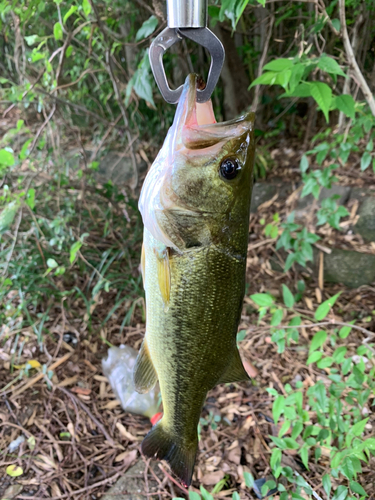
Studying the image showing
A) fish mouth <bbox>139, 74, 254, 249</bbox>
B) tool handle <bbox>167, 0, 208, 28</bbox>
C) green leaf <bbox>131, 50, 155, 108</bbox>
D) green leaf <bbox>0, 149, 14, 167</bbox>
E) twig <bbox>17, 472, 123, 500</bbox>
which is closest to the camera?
tool handle <bbox>167, 0, 208, 28</bbox>

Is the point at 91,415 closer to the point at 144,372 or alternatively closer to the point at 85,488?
the point at 85,488

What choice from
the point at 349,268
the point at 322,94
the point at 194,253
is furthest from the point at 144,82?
the point at 349,268

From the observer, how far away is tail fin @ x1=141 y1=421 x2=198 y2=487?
1.11 m

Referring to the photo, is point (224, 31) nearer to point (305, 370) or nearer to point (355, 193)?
point (355, 193)

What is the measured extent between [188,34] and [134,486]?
2.23 m

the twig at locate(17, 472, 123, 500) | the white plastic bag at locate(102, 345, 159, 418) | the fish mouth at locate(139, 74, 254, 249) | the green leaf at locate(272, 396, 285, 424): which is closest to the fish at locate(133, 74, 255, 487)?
the fish mouth at locate(139, 74, 254, 249)

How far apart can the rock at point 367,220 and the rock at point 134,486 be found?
2656mm

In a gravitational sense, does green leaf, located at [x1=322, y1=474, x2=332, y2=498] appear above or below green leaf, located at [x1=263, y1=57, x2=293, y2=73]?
below

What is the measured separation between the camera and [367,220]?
3148 mm

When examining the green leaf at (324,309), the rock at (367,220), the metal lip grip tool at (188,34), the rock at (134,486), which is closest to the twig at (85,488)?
the rock at (134,486)

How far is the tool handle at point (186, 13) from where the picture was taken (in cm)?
68

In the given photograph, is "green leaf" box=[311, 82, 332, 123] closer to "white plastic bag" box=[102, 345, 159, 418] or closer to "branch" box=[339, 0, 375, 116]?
"branch" box=[339, 0, 375, 116]

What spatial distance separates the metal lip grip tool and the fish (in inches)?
2.3

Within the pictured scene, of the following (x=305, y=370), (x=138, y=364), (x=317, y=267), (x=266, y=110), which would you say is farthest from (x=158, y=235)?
(x=266, y=110)
